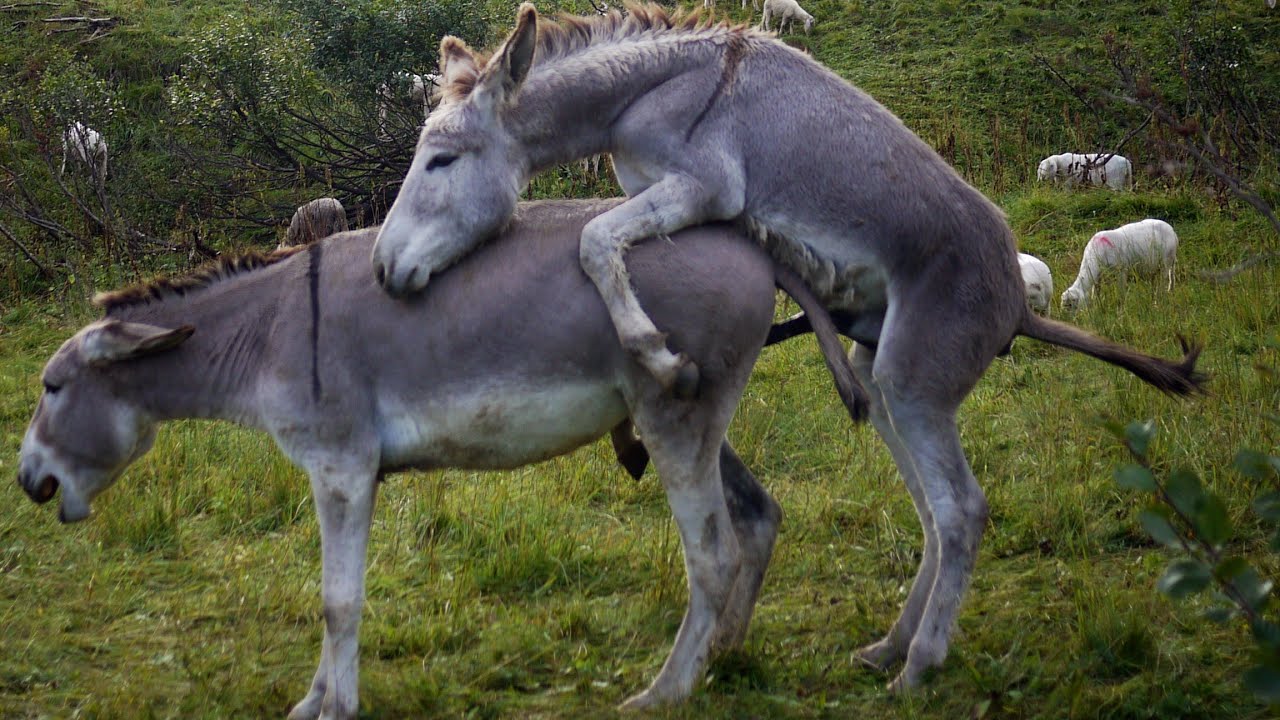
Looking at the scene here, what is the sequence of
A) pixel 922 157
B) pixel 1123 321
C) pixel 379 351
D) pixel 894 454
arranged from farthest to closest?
1. pixel 1123 321
2. pixel 894 454
3. pixel 922 157
4. pixel 379 351

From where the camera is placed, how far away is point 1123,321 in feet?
25.9

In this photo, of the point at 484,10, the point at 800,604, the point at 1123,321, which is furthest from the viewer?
the point at 484,10

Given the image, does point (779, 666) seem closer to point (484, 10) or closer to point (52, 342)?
point (52, 342)

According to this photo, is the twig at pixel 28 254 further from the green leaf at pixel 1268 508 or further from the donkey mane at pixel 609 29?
the green leaf at pixel 1268 508

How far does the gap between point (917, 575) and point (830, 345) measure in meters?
1.07

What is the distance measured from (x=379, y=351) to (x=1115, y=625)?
2817 millimetres

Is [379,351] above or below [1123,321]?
above

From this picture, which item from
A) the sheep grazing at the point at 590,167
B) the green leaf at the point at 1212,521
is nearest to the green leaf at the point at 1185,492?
the green leaf at the point at 1212,521

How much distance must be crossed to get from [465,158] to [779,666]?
2.25 metres

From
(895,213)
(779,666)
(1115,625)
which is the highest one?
(895,213)

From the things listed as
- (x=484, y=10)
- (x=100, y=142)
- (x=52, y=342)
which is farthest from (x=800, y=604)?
(x=100, y=142)

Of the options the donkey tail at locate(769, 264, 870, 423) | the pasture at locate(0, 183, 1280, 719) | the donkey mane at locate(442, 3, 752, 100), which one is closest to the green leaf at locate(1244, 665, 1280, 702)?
the pasture at locate(0, 183, 1280, 719)

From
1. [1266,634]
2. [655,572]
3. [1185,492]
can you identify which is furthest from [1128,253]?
[1266,634]

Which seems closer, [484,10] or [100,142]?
[484,10]
